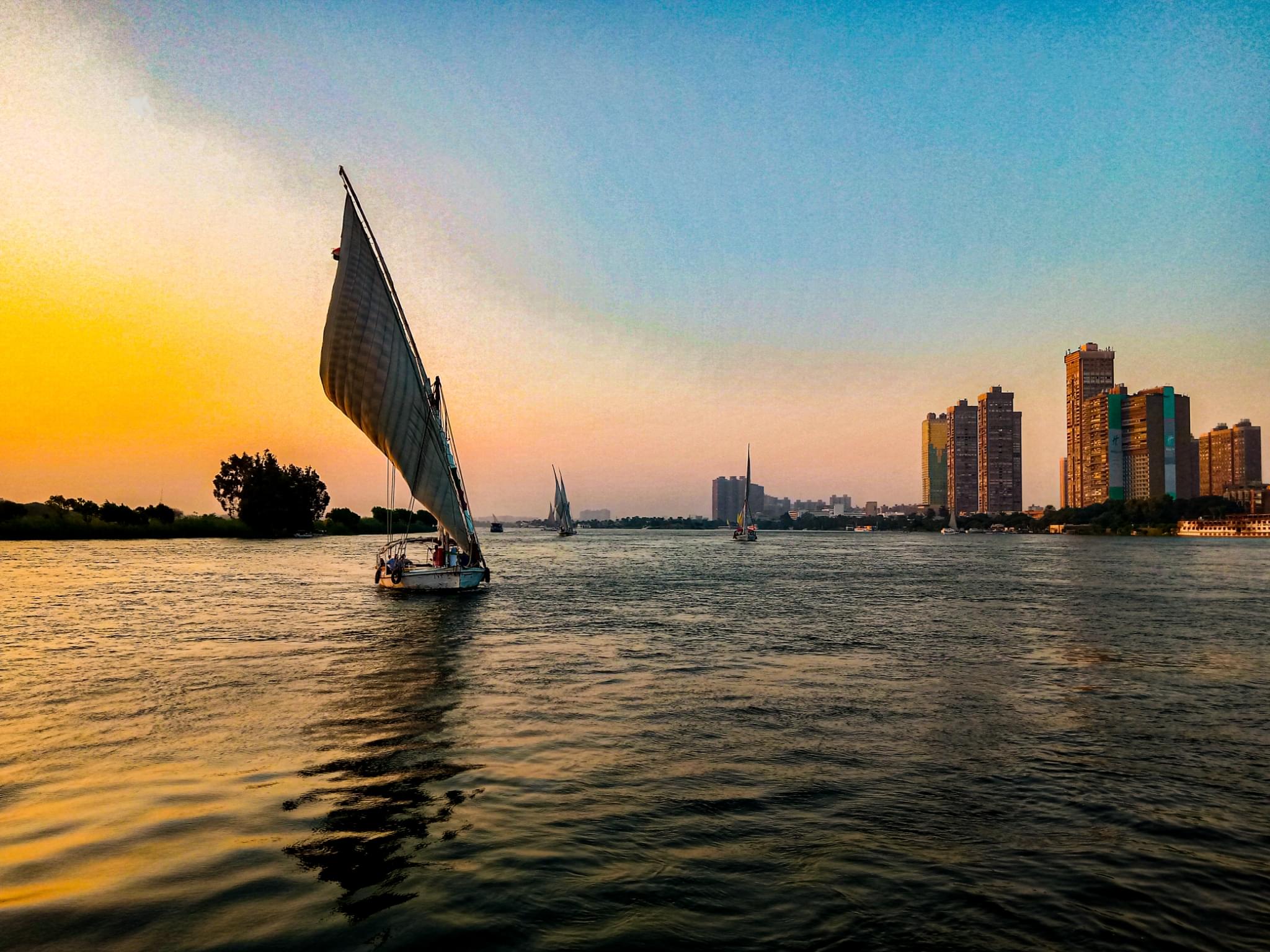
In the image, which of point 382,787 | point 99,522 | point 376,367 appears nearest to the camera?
point 382,787

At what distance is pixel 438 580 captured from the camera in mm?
41344

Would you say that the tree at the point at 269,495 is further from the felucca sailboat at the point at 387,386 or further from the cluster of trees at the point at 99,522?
the felucca sailboat at the point at 387,386

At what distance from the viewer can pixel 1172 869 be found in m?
8.22

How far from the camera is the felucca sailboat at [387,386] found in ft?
103

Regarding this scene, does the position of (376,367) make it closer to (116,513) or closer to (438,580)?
→ (438,580)

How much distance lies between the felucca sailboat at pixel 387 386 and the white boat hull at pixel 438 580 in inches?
2.2

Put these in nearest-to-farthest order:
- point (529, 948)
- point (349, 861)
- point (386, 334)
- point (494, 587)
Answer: point (529, 948)
point (349, 861)
point (386, 334)
point (494, 587)

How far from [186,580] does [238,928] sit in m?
52.9


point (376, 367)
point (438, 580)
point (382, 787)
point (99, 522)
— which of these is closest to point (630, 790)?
point (382, 787)

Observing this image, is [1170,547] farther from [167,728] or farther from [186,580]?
[167,728]

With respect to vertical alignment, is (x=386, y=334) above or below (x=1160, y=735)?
above

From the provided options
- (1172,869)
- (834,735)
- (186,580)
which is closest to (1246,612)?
(834,735)

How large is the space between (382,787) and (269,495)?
161 m

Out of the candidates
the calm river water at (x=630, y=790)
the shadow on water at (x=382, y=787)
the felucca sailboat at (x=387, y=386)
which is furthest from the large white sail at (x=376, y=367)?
the shadow on water at (x=382, y=787)
